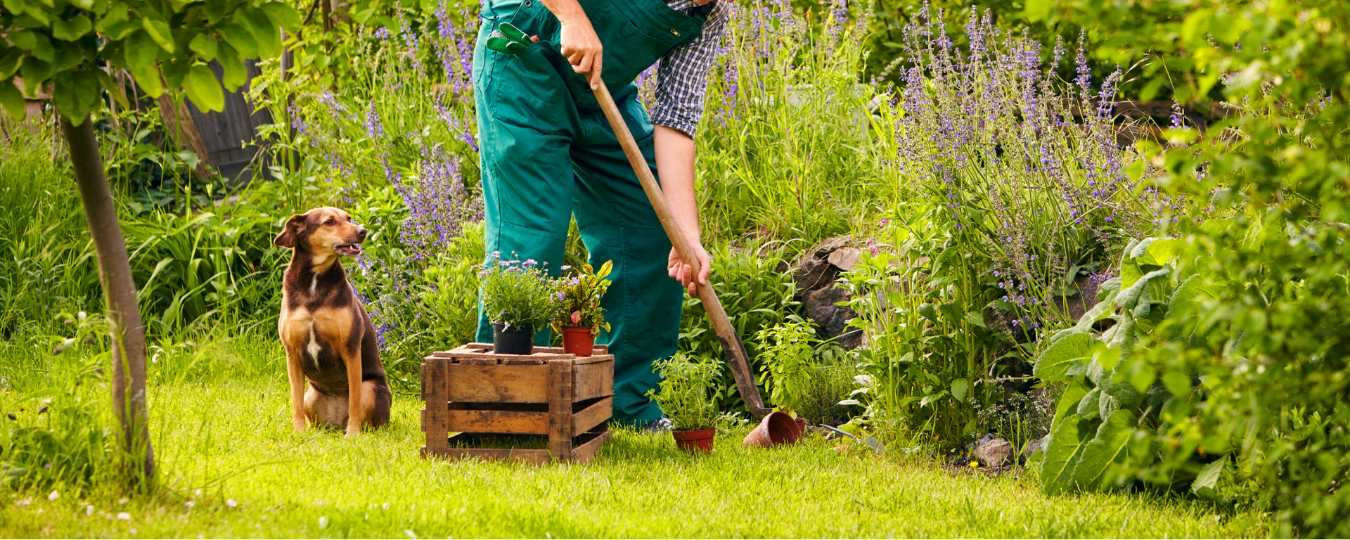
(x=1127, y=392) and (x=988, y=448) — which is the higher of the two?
(x=1127, y=392)

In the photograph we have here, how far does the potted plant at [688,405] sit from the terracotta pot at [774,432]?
15cm

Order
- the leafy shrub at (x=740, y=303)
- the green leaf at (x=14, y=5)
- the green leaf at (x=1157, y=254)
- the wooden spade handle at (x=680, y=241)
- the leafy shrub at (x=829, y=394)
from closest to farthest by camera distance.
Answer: the green leaf at (x=14, y=5) → the green leaf at (x=1157, y=254) → the wooden spade handle at (x=680, y=241) → the leafy shrub at (x=829, y=394) → the leafy shrub at (x=740, y=303)

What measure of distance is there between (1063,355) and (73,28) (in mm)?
2256

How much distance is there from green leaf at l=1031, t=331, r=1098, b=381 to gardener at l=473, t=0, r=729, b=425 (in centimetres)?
103

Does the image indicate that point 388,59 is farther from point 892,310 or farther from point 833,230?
point 892,310

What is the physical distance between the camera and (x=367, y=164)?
512 centimetres

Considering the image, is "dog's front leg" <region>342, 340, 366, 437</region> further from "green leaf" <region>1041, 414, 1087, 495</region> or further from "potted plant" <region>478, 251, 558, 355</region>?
"green leaf" <region>1041, 414, 1087, 495</region>

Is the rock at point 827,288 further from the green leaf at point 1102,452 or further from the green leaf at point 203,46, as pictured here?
the green leaf at point 203,46

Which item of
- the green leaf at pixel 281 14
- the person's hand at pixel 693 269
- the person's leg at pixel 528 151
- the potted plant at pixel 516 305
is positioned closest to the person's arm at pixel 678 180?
the person's hand at pixel 693 269

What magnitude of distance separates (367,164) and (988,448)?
3.66m

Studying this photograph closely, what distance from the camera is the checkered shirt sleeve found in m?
3.10

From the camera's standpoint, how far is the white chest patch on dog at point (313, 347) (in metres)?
2.87

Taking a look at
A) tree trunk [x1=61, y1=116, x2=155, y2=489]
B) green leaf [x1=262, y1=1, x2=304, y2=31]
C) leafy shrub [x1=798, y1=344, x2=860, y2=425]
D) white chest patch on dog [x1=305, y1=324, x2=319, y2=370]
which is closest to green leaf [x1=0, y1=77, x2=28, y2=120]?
tree trunk [x1=61, y1=116, x2=155, y2=489]

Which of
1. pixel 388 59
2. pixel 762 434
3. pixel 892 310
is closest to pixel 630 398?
pixel 762 434
